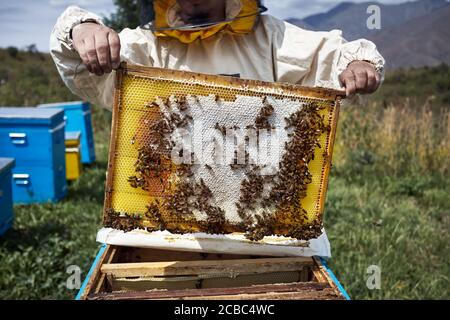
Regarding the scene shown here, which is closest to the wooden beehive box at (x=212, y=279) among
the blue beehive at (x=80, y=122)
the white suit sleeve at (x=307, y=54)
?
the white suit sleeve at (x=307, y=54)

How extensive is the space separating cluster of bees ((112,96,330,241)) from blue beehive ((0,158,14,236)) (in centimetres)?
258

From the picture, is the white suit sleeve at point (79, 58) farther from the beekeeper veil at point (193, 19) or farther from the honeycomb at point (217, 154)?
the honeycomb at point (217, 154)

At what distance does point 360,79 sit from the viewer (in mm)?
1754

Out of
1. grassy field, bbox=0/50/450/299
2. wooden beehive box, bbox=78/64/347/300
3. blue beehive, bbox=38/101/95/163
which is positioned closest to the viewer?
wooden beehive box, bbox=78/64/347/300

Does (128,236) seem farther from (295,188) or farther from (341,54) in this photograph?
(341,54)

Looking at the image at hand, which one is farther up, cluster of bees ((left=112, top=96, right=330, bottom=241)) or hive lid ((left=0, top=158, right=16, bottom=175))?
cluster of bees ((left=112, top=96, right=330, bottom=241))

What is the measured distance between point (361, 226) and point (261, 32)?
2.95 m

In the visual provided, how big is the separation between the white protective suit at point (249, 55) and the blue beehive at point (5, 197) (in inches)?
88.2

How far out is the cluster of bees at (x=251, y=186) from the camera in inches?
68.4

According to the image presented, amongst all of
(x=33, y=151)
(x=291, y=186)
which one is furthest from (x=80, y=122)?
(x=291, y=186)

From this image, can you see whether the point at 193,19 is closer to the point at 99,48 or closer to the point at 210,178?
the point at 99,48

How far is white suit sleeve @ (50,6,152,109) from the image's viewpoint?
174 centimetres

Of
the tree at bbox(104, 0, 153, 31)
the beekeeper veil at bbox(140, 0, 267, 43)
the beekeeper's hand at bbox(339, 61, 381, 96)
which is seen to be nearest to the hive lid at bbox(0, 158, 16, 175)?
the beekeeper veil at bbox(140, 0, 267, 43)

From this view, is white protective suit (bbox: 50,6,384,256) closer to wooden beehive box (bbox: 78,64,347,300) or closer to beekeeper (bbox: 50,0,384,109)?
beekeeper (bbox: 50,0,384,109)
